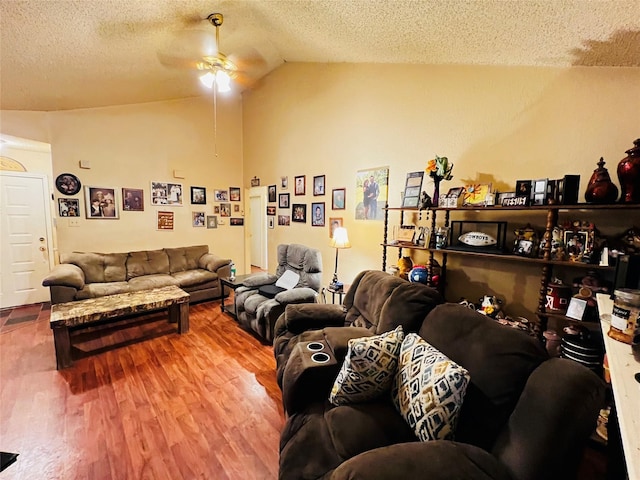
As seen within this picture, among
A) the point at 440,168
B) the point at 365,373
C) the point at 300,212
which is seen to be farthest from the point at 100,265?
the point at 440,168

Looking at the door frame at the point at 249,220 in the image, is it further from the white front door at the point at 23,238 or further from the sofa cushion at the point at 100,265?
the white front door at the point at 23,238

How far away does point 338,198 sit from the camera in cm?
384

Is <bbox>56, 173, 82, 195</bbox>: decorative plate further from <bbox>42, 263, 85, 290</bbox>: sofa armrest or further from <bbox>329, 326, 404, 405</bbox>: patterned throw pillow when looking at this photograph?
<bbox>329, 326, 404, 405</bbox>: patterned throw pillow

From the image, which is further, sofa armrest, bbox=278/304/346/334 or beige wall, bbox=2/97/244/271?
beige wall, bbox=2/97/244/271

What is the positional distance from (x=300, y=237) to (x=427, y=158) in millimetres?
2341

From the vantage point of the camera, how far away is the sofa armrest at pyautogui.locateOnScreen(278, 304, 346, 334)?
7.56ft

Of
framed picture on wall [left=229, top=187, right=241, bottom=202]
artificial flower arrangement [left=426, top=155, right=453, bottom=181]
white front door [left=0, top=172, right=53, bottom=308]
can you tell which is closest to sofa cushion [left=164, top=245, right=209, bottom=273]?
framed picture on wall [left=229, top=187, right=241, bottom=202]

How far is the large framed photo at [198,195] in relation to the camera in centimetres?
511

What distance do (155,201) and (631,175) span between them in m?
5.49

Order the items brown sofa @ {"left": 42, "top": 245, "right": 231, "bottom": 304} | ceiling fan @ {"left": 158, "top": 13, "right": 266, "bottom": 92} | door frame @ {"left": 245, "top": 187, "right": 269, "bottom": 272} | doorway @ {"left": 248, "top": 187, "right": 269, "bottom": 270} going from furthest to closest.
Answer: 1. doorway @ {"left": 248, "top": 187, "right": 269, "bottom": 270}
2. door frame @ {"left": 245, "top": 187, "right": 269, "bottom": 272}
3. brown sofa @ {"left": 42, "top": 245, "right": 231, "bottom": 304}
4. ceiling fan @ {"left": 158, "top": 13, "right": 266, "bottom": 92}

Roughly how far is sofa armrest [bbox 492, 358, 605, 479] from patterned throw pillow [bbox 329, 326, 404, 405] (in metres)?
0.51

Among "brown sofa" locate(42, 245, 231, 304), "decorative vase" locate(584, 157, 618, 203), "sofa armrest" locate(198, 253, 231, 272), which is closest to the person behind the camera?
"decorative vase" locate(584, 157, 618, 203)

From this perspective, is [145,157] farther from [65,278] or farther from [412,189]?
[412,189]

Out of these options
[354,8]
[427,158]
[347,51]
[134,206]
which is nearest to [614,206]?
[427,158]
